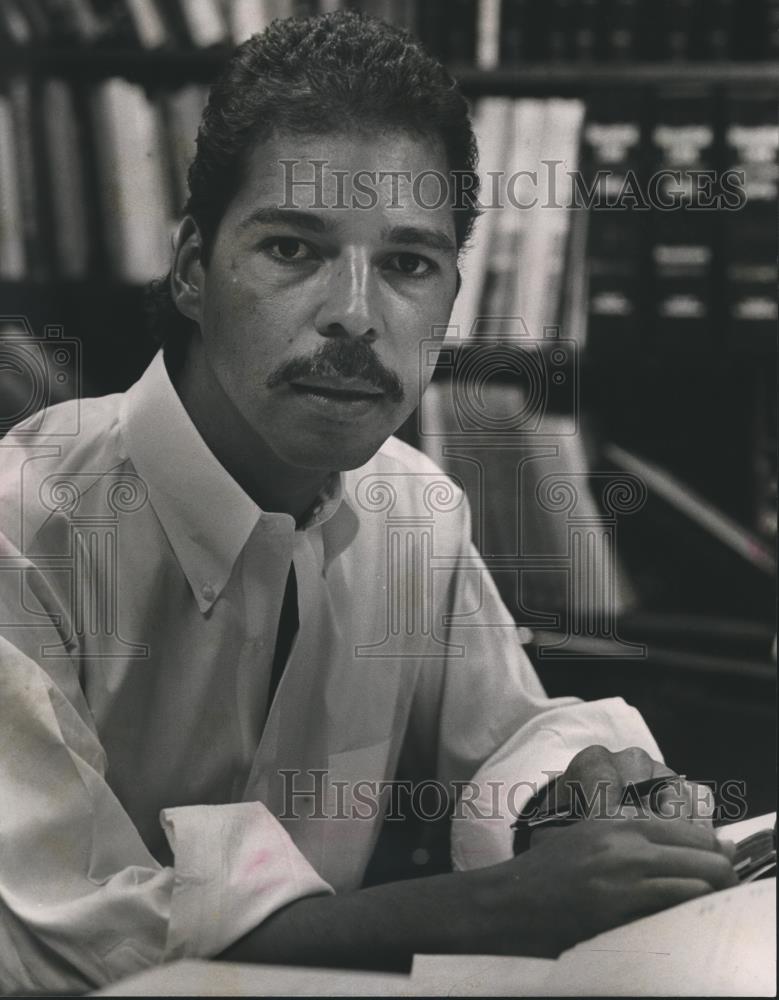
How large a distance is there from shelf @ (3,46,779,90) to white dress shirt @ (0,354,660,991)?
33cm

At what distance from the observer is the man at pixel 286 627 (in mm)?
1056

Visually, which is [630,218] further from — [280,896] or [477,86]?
[280,896]

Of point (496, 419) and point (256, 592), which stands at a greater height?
point (496, 419)

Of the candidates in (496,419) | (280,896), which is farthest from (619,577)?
(280,896)

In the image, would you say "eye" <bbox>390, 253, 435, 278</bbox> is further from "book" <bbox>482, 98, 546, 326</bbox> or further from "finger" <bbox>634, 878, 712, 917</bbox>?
"finger" <bbox>634, 878, 712, 917</bbox>

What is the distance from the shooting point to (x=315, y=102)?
1042 mm

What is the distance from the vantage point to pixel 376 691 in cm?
117

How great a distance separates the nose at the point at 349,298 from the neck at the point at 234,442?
0.13 metres

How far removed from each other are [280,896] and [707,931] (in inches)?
16.6

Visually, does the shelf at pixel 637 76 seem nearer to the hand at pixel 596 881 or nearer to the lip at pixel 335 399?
the lip at pixel 335 399

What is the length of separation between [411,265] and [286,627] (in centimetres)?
39

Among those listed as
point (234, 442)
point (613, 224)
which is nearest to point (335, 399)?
point (234, 442)

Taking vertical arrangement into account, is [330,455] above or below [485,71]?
below

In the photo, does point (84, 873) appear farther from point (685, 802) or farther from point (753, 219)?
point (753, 219)
